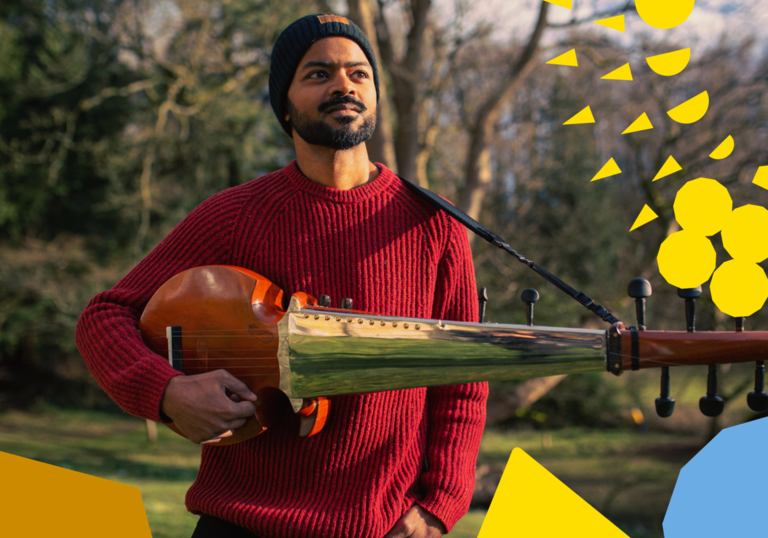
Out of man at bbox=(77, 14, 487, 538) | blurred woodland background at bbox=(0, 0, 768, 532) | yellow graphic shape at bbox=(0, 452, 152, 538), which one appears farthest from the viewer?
blurred woodland background at bbox=(0, 0, 768, 532)

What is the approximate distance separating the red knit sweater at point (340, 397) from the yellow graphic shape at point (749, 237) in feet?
6.21

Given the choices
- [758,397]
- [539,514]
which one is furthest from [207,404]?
[539,514]

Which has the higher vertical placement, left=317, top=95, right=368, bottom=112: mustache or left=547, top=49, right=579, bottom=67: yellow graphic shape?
left=547, top=49, right=579, bottom=67: yellow graphic shape

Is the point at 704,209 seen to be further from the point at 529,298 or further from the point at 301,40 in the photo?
the point at 301,40

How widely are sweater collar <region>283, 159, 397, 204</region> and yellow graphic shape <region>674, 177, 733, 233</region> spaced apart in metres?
2.28

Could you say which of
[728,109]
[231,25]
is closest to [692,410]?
[728,109]

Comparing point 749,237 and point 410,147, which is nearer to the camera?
point 749,237

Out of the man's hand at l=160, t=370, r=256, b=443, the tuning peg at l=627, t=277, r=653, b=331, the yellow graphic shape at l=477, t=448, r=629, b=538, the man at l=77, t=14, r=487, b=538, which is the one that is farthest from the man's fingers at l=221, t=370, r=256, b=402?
the yellow graphic shape at l=477, t=448, r=629, b=538

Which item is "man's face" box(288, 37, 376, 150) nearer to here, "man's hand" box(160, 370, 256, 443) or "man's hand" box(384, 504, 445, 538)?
"man's hand" box(160, 370, 256, 443)

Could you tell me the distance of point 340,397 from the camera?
4.98 feet

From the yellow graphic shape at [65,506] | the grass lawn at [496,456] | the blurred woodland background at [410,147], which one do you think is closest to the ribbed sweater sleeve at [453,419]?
the yellow graphic shape at [65,506]

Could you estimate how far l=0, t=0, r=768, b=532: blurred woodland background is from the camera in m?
6.49

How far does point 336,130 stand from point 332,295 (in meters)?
0.43

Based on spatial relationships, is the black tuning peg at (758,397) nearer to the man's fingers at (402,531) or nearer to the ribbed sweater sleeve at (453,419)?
the ribbed sweater sleeve at (453,419)
